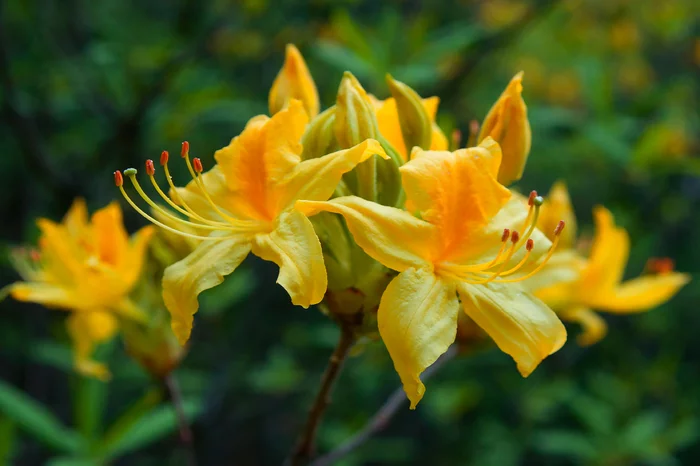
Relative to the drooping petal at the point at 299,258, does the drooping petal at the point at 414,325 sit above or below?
below

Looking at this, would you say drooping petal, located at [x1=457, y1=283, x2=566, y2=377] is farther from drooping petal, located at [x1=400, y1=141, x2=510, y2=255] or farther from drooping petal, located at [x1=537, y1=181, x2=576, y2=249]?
drooping petal, located at [x1=537, y1=181, x2=576, y2=249]

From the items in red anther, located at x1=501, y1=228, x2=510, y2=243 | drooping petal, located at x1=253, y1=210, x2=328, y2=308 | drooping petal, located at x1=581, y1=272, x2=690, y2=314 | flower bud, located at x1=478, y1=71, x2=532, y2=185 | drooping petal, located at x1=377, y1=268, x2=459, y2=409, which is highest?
flower bud, located at x1=478, y1=71, x2=532, y2=185

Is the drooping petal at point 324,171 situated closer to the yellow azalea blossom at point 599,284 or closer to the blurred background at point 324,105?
the yellow azalea blossom at point 599,284

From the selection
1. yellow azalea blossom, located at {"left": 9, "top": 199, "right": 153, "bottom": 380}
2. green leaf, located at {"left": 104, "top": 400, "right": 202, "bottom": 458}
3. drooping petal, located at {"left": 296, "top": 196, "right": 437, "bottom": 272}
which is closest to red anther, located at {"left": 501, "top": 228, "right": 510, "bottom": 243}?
drooping petal, located at {"left": 296, "top": 196, "right": 437, "bottom": 272}

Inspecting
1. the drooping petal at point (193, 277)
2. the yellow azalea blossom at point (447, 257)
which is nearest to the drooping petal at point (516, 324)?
the yellow azalea blossom at point (447, 257)

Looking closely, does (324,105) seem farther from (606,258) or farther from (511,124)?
(511,124)

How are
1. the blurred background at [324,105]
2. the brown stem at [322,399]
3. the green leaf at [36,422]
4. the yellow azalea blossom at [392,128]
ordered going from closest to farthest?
the brown stem at [322,399], the yellow azalea blossom at [392,128], the green leaf at [36,422], the blurred background at [324,105]

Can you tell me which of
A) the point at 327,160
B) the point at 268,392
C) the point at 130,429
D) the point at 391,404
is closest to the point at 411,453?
the point at 268,392
